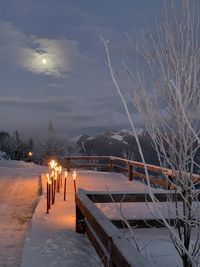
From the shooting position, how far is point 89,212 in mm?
4707

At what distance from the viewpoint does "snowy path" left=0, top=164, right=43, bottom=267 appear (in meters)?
5.71

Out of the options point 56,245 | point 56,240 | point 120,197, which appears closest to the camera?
point 56,245

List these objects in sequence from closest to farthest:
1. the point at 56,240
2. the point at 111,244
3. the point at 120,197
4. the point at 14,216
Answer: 1. the point at 111,244
2. the point at 56,240
3. the point at 120,197
4. the point at 14,216

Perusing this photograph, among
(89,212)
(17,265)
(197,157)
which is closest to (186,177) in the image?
(197,157)

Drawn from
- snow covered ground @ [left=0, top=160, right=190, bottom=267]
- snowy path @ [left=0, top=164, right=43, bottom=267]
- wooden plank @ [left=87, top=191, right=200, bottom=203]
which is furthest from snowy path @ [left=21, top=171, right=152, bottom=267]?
wooden plank @ [left=87, top=191, right=200, bottom=203]

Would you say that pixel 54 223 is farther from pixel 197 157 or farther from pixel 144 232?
pixel 197 157

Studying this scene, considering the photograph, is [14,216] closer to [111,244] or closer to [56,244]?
[56,244]

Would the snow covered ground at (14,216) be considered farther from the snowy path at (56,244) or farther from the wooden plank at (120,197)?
the wooden plank at (120,197)

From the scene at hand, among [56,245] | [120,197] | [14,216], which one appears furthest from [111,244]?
[14,216]

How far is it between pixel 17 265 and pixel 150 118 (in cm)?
298

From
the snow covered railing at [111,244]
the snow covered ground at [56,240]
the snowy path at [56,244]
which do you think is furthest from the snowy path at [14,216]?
the snow covered railing at [111,244]

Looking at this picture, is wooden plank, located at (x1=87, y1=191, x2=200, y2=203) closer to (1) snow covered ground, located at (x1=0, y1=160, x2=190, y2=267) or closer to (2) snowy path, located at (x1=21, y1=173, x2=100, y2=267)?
(1) snow covered ground, located at (x1=0, y1=160, x2=190, y2=267)

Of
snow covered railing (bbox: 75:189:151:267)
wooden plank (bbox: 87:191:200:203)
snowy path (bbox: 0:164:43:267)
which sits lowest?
snowy path (bbox: 0:164:43:267)

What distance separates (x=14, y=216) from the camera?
27.3 feet
